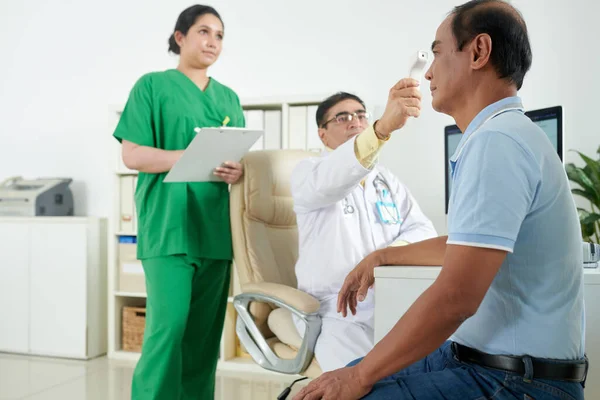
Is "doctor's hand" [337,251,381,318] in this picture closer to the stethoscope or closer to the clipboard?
the stethoscope

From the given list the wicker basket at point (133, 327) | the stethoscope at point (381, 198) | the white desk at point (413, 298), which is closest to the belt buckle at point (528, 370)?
the white desk at point (413, 298)

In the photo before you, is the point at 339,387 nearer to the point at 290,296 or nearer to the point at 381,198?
the point at 290,296

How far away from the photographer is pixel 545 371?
0.80 m

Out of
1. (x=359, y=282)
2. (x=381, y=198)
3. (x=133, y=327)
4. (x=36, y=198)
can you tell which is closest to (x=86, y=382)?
(x=133, y=327)

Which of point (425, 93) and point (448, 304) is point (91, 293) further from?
point (448, 304)

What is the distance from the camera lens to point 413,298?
1163mm

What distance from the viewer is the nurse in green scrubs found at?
6.39 ft

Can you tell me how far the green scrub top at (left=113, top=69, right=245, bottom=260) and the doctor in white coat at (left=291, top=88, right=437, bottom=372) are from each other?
1.26ft

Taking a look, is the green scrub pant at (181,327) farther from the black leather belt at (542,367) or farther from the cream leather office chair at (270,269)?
the black leather belt at (542,367)

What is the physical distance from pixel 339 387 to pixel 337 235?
0.89 meters

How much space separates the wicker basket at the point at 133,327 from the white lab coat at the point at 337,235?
177 centimetres

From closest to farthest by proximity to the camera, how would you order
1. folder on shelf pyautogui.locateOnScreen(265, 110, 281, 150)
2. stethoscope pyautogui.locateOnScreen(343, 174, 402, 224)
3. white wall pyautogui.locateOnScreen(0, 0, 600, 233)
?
1. stethoscope pyautogui.locateOnScreen(343, 174, 402, 224)
2. white wall pyautogui.locateOnScreen(0, 0, 600, 233)
3. folder on shelf pyautogui.locateOnScreen(265, 110, 281, 150)

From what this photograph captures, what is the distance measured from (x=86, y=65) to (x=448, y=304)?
3565 mm

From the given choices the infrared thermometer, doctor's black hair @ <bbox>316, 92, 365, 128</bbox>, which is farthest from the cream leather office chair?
the infrared thermometer
